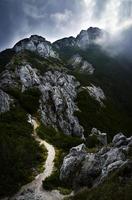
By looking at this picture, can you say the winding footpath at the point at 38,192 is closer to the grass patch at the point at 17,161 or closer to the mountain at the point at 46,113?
the grass patch at the point at 17,161

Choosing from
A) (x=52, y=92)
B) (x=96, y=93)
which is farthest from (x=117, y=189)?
(x=96, y=93)

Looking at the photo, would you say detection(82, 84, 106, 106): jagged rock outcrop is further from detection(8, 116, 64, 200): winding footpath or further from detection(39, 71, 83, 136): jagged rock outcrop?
detection(8, 116, 64, 200): winding footpath

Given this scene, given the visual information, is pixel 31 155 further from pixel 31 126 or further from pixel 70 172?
pixel 31 126

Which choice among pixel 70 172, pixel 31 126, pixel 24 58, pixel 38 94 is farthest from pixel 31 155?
pixel 24 58

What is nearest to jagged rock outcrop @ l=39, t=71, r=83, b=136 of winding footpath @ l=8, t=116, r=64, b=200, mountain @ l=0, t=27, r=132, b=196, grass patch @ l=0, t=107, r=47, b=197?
mountain @ l=0, t=27, r=132, b=196

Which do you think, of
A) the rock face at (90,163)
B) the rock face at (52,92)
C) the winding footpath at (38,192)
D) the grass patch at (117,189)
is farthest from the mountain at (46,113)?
the grass patch at (117,189)


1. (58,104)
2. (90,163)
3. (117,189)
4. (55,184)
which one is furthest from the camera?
(58,104)

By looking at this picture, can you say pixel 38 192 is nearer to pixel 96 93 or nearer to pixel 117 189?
pixel 117 189
